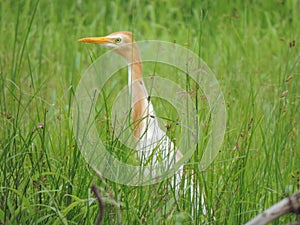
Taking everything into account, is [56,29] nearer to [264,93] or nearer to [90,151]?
[264,93]

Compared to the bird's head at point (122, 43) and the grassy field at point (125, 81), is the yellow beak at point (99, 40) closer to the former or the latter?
the bird's head at point (122, 43)

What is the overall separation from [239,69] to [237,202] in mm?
2336

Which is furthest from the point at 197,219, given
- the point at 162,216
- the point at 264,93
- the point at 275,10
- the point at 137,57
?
the point at 275,10

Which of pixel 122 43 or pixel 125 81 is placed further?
pixel 125 81

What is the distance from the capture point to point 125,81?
188 inches

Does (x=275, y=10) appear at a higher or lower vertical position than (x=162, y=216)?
higher

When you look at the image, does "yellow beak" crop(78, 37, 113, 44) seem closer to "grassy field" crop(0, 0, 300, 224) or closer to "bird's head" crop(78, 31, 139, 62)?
"bird's head" crop(78, 31, 139, 62)

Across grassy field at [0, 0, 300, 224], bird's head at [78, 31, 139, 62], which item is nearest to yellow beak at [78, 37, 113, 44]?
bird's head at [78, 31, 139, 62]

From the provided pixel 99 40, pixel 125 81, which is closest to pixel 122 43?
pixel 99 40

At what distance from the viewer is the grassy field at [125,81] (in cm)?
230

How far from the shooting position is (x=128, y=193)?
2.30 m

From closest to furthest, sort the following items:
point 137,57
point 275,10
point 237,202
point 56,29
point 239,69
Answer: point 237,202 < point 137,57 < point 239,69 < point 56,29 < point 275,10

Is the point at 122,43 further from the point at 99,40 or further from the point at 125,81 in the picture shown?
the point at 125,81

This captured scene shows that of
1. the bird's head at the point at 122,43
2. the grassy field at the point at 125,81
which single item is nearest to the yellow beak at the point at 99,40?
the bird's head at the point at 122,43
